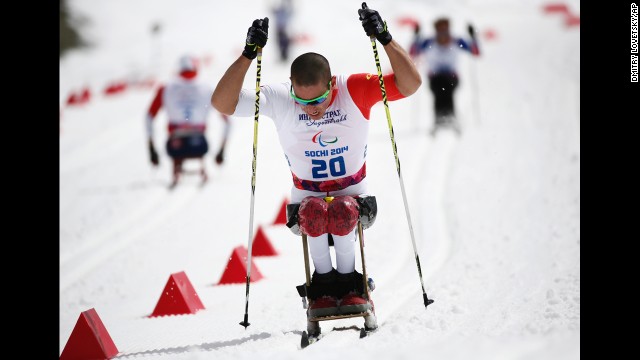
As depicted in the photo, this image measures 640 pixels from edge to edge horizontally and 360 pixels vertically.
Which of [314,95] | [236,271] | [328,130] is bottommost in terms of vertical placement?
[236,271]

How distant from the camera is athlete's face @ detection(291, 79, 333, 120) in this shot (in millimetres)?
4562

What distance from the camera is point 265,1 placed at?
41875 mm

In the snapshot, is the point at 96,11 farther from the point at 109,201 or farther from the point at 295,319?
the point at 295,319

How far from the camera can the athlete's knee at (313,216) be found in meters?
4.61

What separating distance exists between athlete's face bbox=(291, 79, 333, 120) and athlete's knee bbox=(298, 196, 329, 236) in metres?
0.51

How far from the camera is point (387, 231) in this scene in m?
8.49

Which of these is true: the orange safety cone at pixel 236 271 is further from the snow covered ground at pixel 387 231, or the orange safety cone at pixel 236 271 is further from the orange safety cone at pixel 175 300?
the orange safety cone at pixel 175 300

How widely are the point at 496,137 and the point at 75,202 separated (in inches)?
274

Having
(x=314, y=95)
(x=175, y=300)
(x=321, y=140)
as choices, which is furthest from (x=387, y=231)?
(x=314, y=95)

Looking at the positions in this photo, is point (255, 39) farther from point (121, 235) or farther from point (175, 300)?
point (121, 235)

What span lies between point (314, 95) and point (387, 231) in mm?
4115

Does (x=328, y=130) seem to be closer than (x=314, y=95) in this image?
No
